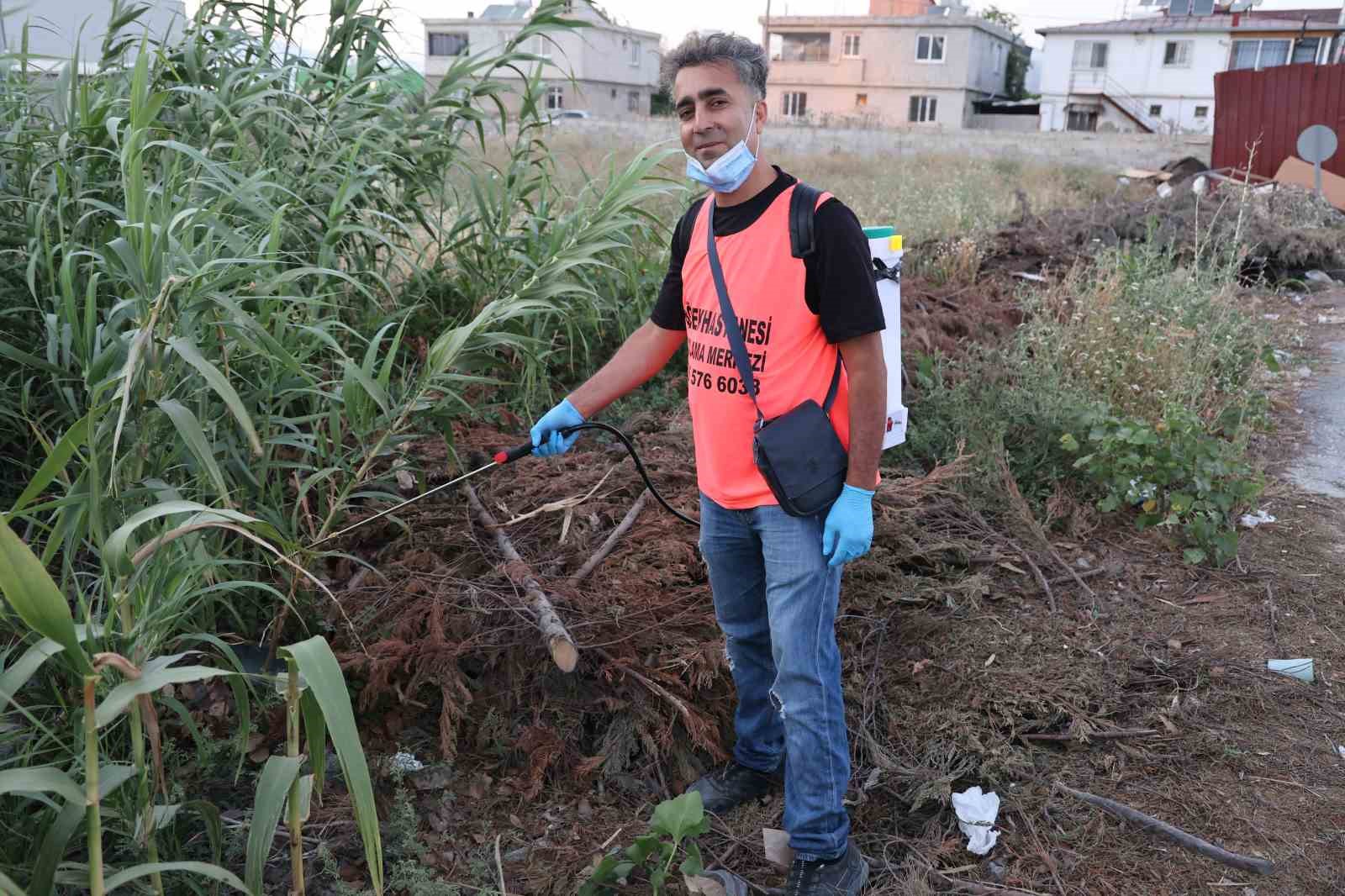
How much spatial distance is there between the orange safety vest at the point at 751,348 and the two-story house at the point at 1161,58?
4184 centimetres

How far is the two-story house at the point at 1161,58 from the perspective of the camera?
131ft

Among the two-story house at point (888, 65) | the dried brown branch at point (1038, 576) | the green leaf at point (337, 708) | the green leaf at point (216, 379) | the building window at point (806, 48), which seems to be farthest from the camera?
the building window at point (806, 48)

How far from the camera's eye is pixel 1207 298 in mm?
6281

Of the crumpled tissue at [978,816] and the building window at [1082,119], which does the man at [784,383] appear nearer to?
the crumpled tissue at [978,816]

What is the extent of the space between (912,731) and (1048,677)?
1.81 feet

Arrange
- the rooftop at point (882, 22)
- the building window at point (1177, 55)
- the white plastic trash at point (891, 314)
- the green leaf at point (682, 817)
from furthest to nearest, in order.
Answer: the rooftop at point (882, 22), the building window at point (1177, 55), the white plastic trash at point (891, 314), the green leaf at point (682, 817)

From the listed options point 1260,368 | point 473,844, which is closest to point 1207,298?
point 1260,368

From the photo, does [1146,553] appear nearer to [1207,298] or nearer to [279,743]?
[1207,298]

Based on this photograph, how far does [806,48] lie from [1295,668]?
163ft

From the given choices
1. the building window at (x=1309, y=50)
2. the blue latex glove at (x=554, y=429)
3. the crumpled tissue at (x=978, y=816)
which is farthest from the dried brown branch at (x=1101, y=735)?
the building window at (x=1309, y=50)

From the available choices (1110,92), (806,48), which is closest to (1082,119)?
(1110,92)

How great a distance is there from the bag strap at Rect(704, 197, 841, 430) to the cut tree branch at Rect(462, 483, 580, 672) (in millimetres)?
862

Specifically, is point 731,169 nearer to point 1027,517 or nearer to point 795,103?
point 1027,517

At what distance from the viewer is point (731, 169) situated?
2.28m
